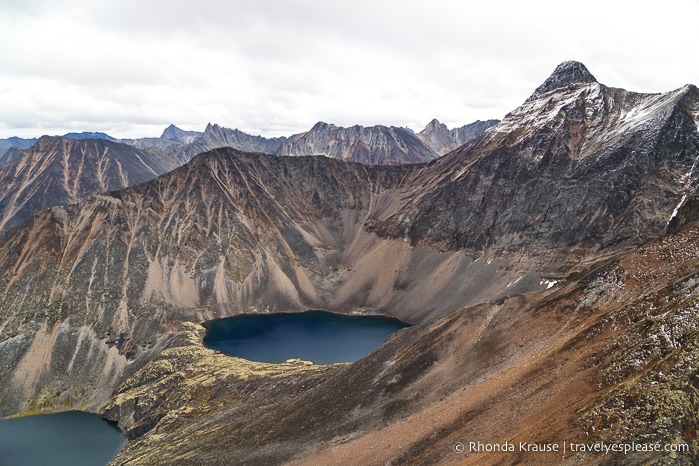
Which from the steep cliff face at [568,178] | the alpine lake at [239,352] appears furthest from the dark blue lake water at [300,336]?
the steep cliff face at [568,178]

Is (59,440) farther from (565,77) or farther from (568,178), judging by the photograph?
(565,77)

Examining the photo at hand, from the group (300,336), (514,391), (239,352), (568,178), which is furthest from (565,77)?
(514,391)

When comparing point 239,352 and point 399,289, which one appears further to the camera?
point 399,289

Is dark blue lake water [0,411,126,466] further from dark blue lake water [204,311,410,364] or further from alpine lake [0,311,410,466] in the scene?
dark blue lake water [204,311,410,364]

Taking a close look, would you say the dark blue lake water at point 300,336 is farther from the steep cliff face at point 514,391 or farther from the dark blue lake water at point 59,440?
the steep cliff face at point 514,391

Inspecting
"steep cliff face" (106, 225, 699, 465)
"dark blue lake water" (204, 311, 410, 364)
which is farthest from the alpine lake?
"steep cliff face" (106, 225, 699, 465)

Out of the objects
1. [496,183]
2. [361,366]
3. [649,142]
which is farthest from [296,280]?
[649,142]

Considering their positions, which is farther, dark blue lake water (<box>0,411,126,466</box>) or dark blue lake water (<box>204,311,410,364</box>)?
dark blue lake water (<box>204,311,410,364</box>)
